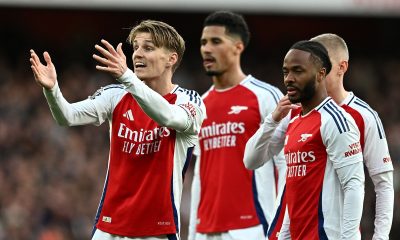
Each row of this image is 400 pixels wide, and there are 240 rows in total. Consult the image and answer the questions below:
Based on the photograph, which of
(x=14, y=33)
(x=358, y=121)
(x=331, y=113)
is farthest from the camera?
(x=14, y=33)

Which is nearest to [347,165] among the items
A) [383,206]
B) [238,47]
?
[383,206]

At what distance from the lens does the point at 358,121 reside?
7.09 metres

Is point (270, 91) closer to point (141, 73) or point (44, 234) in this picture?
point (141, 73)

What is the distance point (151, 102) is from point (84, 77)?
43.0 ft

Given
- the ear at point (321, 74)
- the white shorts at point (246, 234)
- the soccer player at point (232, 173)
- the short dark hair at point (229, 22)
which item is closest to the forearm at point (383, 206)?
the ear at point (321, 74)

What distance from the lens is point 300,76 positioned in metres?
6.66

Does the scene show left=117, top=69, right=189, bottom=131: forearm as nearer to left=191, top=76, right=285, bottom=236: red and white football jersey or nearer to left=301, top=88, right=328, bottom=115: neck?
left=301, top=88, right=328, bottom=115: neck

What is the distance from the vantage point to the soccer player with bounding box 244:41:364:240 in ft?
21.2

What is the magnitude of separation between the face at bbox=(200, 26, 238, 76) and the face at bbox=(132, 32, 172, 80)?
82.2 inches

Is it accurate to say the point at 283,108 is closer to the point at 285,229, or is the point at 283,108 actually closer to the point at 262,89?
the point at 285,229

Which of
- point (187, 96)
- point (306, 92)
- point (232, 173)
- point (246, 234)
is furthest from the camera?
point (232, 173)

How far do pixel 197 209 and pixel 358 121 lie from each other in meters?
2.28

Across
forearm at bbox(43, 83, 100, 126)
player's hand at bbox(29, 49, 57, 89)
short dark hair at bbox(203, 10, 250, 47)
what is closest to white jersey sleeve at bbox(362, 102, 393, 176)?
forearm at bbox(43, 83, 100, 126)

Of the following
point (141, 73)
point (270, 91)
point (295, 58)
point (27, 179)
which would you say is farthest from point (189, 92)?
point (27, 179)
